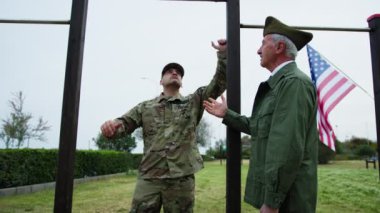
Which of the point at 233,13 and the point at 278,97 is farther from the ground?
the point at 233,13

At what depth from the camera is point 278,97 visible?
1.85 m

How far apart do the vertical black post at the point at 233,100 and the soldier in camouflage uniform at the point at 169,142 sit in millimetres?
206

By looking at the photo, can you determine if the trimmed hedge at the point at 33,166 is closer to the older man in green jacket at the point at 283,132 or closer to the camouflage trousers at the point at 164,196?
the camouflage trousers at the point at 164,196

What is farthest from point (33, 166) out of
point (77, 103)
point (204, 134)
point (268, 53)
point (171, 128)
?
point (204, 134)

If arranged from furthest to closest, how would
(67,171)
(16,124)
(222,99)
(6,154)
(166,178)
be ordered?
(16,124)
(6,154)
(166,178)
(222,99)
(67,171)

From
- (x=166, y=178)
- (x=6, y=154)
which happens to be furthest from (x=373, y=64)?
(x=6, y=154)

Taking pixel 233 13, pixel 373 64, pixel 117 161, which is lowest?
pixel 117 161

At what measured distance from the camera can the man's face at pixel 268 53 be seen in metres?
2.10

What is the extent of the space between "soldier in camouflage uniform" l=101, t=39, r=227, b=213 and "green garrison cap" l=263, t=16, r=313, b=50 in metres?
0.54

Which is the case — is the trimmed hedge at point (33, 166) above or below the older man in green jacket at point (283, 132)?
below

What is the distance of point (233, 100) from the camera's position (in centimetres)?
238

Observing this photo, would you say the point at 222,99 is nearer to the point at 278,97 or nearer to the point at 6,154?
the point at 278,97

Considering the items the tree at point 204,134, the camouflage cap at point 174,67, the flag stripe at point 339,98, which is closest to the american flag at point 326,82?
the flag stripe at point 339,98

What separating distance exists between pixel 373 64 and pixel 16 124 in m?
21.1
